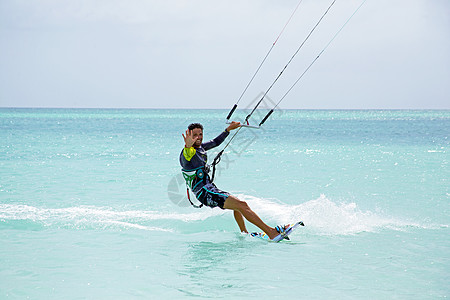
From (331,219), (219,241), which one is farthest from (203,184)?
(331,219)

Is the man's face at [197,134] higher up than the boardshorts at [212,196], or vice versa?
the man's face at [197,134]

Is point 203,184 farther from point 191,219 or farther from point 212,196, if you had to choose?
point 191,219

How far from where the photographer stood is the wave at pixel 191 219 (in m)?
6.89

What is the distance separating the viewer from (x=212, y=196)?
19.7ft

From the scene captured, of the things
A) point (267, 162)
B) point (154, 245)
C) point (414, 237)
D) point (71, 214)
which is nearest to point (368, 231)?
point (414, 237)

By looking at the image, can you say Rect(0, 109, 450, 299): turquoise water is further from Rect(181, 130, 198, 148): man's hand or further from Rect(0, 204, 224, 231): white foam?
Rect(181, 130, 198, 148): man's hand

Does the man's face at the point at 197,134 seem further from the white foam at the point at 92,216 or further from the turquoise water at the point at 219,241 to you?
the white foam at the point at 92,216

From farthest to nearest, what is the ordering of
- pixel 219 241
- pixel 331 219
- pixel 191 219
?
pixel 191 219 → pixel 331 219 → pixel 219 241

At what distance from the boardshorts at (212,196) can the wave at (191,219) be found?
3.22 feet

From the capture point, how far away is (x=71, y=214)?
7.72 m

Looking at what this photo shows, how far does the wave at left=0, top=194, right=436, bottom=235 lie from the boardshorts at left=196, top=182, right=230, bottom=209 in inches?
38.6

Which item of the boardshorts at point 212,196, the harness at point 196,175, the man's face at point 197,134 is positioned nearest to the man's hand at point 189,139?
the man's face at point 197,134

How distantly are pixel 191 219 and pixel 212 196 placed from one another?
1.61 m

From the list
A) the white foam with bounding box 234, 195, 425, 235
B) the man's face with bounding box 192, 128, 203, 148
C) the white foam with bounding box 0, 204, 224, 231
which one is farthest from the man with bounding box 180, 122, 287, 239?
the white foam with bounding box 0, 204, 224, 231
